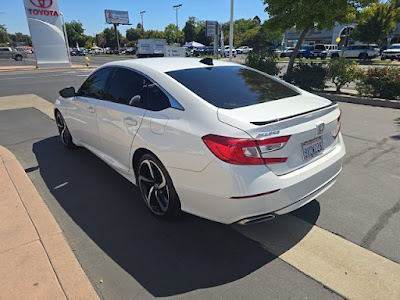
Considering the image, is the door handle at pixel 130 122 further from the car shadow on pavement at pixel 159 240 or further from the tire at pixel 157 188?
the car shadow on pavement at pixel 159 240

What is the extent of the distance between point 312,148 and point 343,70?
8375 mm

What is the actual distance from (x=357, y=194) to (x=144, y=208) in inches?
100

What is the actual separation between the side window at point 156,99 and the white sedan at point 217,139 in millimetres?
12

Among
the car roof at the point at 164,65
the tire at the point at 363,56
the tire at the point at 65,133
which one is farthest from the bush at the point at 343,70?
the tire at the point at 363,56

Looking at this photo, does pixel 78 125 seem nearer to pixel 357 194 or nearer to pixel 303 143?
pixel 303 143

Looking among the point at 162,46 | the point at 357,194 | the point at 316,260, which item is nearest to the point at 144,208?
the point at 316,260

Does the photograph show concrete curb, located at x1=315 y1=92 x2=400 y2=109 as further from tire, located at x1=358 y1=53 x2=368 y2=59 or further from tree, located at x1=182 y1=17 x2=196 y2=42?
tree, located at x1=182 y1=17 x2=196 y2=42

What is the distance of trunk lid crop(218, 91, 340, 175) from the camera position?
231 centimetres

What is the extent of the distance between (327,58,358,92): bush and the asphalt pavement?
19.1ft

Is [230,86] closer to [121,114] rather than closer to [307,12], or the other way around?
[121,114]

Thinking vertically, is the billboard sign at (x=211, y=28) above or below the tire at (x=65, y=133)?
above

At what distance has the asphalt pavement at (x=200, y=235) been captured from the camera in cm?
228

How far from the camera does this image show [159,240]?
2.82 m

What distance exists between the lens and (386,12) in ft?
95.0
